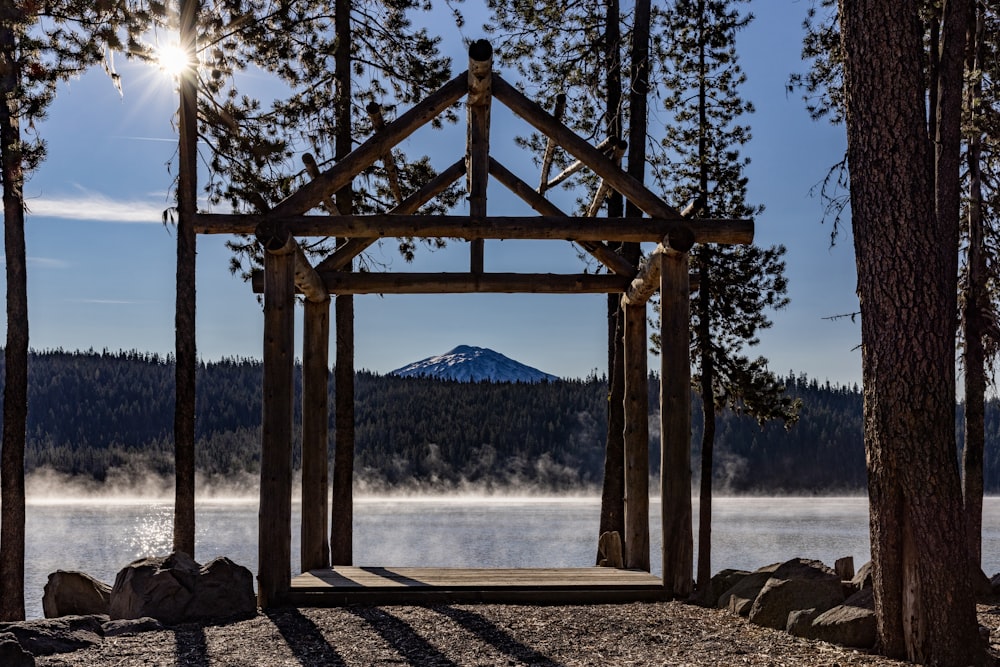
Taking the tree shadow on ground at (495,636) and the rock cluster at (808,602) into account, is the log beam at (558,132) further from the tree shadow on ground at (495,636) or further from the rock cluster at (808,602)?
the tree shadow on ground at (495,636)

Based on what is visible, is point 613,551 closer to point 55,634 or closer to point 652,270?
point 652,270

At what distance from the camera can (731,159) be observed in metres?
18.9

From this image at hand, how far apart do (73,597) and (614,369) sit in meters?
7.65

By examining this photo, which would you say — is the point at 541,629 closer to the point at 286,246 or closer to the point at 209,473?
the point at 286,246

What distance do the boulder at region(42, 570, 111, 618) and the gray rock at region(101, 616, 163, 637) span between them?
270cm

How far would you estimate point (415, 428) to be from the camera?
359 ft

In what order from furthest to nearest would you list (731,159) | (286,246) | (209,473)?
1. (209,473)
2. (731,159)
3. (286,246)

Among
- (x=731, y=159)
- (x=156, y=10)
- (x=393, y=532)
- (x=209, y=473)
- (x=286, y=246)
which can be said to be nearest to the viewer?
(x=286, y=246)

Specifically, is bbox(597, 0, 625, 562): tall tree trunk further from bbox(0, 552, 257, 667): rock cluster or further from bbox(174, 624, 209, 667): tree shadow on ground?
bbox(174, 624, 209, 667): tree shadow on ground

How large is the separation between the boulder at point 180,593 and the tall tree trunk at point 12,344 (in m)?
4.94

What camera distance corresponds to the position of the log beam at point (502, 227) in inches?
363

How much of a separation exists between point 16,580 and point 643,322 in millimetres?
8913

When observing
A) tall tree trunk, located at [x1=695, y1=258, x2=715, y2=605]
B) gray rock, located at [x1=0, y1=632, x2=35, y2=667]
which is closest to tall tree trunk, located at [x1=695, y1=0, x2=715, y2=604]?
tall tree trunk, located at [x1=695, y1=258, x2=715, y2=605]

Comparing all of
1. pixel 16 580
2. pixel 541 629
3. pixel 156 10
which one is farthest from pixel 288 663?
pixel 156 10
